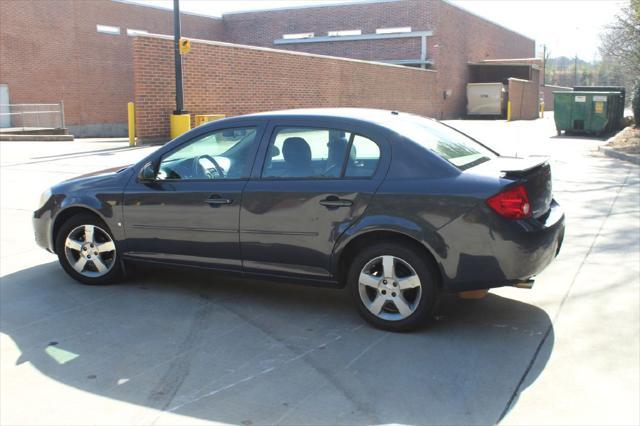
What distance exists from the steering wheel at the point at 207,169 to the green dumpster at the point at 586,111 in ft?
76.1

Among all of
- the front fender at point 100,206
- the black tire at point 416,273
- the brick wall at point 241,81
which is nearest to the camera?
the black tire at point 416,273

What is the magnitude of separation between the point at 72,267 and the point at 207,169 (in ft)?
5.29

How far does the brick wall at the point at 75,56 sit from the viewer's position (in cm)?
3266

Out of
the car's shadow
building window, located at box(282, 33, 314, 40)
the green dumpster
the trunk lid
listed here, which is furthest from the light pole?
building window, located at box(282, 33, 314, 40)

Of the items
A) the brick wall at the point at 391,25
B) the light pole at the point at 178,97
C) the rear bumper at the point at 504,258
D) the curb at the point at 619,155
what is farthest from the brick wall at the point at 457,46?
the rear bumper at the point at 504,258

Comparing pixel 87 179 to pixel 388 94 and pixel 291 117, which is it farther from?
pixel 388 94

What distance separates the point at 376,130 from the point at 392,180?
1.38 ft

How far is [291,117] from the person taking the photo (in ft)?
16.9

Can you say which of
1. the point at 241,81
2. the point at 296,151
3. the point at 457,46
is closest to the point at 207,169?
the point at 296,151

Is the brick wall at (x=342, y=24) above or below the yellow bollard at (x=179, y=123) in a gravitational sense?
above

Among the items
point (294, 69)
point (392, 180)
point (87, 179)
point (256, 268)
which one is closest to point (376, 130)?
point (392, 180)

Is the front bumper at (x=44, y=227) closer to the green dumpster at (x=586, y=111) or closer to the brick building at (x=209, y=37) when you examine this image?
the brick building at (x=209, y=37)

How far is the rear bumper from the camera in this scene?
4.38m

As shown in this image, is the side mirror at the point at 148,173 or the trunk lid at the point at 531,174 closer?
the trunk lid at the point at 531,174
